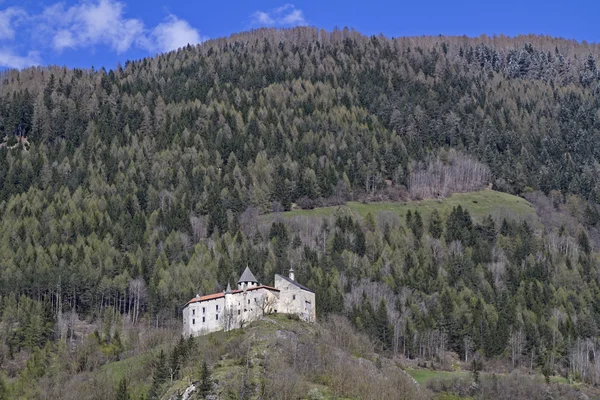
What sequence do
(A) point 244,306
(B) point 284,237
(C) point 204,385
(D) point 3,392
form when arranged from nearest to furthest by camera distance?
(C) point 204,385 < (D) point 3,392 < (A) point 244,306 < (B) point 284,237

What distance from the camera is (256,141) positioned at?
188000mm

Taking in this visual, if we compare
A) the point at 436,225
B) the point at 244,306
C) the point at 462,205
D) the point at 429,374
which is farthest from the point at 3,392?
the point at 462,205

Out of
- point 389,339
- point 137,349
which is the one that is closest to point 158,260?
point 137,349

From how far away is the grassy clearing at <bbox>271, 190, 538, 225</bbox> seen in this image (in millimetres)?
160625

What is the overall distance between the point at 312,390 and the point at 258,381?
538 cm

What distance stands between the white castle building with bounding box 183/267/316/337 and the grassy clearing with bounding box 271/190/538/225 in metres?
57.0

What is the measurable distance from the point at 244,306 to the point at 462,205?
84547mm

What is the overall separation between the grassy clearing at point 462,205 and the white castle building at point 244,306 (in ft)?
187

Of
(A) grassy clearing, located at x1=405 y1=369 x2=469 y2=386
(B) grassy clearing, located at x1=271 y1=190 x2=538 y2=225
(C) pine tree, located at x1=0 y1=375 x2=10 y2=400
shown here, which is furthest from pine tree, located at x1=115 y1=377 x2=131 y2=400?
(B) grassy clearing, located at x1=271 y1=190 x2=538 y2=225

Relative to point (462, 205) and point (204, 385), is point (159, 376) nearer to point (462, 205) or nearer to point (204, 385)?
point (204, 385)

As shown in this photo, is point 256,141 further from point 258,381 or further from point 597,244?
point 258,381

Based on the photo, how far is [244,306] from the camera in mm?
95750

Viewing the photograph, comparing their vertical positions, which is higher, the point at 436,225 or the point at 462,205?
the point at 462,205

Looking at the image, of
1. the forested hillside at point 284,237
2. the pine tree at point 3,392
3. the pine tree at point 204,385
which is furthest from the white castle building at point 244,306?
the pine tree at point 3,392
